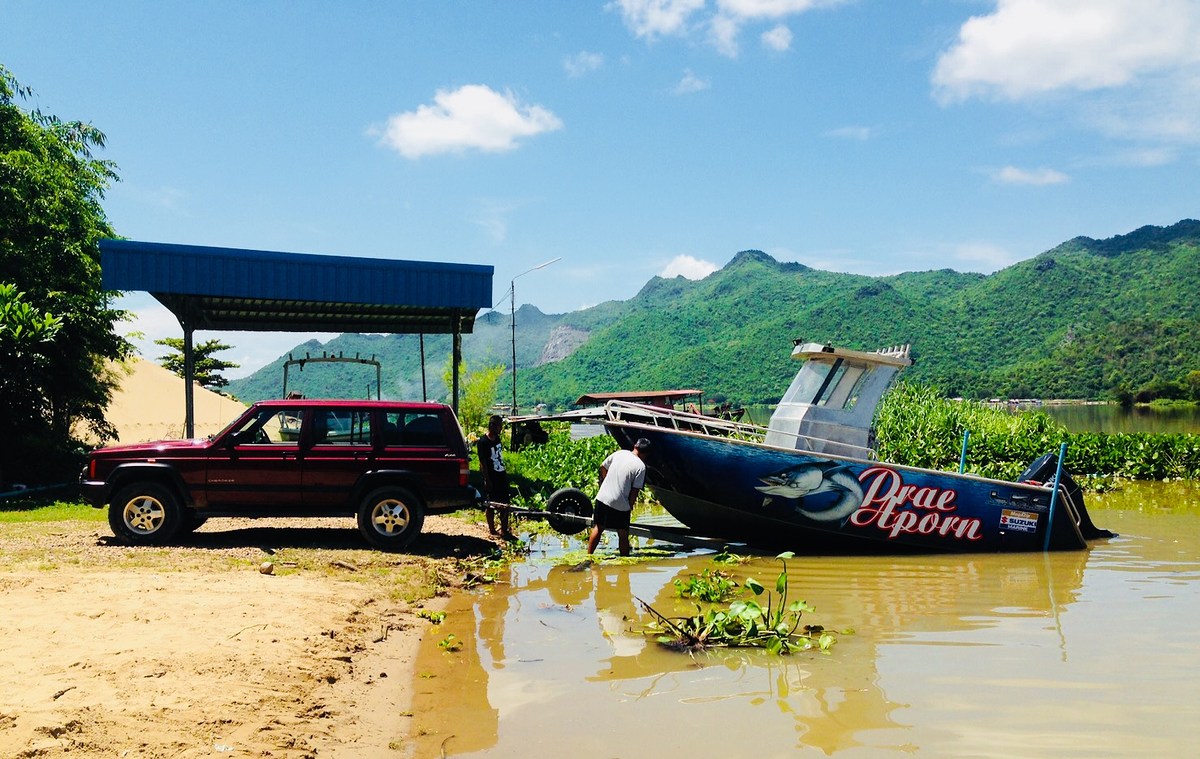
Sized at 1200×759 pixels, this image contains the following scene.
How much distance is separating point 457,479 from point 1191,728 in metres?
7.91

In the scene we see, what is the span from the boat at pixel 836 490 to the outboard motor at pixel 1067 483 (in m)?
0.04

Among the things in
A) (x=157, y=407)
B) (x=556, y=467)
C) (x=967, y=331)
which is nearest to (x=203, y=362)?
(x=157, y=407)

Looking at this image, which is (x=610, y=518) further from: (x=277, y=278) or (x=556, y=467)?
(x=277, y=278)

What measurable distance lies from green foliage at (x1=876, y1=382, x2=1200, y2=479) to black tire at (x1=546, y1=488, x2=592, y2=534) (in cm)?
1098

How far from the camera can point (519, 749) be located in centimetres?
497

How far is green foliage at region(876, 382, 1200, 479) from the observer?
68.3 ft

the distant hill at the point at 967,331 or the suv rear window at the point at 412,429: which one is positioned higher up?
the distant hill at the point at 967,331

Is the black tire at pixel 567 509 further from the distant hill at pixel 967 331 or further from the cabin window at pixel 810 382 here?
the distant hill at pixel 967 331

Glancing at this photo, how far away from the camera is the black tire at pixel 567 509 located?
1196 cm

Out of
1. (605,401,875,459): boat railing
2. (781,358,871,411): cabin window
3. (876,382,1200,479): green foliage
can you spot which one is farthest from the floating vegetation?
(876,382,1200,479): green foliage

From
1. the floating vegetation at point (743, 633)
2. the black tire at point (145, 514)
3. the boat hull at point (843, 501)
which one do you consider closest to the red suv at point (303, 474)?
the black tire at point (145, 514)

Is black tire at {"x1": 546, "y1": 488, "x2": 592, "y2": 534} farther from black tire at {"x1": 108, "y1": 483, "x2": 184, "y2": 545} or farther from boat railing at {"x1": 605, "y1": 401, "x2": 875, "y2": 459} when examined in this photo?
black tire at {"x1": 108, "y1": 483, "x2": 184, "y2": 545}

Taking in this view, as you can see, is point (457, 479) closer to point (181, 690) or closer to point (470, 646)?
point (470, 646)

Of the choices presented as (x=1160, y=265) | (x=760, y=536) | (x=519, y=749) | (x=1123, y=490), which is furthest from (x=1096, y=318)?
(x=519, y=749)
